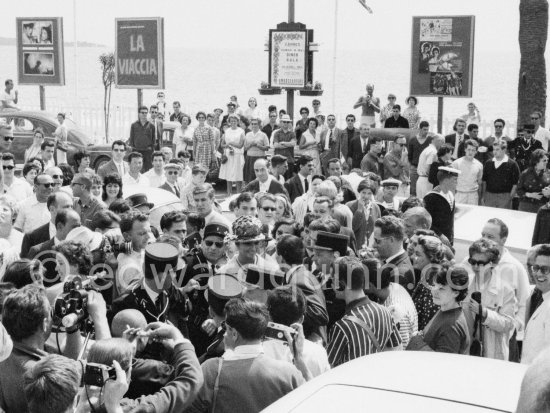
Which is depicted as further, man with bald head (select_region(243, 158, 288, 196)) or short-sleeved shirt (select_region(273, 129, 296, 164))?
short-sleeved shirt (select_region(273, 129, 296, 164))

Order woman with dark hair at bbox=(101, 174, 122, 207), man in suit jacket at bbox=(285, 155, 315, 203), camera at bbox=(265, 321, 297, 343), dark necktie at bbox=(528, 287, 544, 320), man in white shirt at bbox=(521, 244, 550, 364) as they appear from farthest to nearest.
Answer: man in suit jacket at bbox=(285, 155, 315, 203), woman with dark hair at bbox=(101, 174, 122, 207), dark necktie at bbox=(528, 287, 544, 320), man in white shirt at bbox=(521, 244, 550, 364), camera at bbox=(265, 321, 297, 343)

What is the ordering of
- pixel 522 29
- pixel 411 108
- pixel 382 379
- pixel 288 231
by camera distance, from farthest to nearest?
pixel 411 108 → pixel 522 29 → pixel 288 231 → pixel 382 379

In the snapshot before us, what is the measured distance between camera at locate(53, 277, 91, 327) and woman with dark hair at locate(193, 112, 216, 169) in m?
12.8

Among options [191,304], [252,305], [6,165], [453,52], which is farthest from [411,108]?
[252,305]

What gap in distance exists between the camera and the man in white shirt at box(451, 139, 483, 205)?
40.8 ft

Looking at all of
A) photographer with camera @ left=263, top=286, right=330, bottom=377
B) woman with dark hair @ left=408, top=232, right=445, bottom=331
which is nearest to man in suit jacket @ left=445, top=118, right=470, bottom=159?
woman with dark hair @ left=408, top=232, right=445, bottom=331

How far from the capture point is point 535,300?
5.93m

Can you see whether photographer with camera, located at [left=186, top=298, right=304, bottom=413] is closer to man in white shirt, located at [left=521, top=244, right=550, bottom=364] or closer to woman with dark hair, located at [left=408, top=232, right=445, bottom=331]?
man in white shirt, located at [left=521, top=244, right=550, bottom=364]

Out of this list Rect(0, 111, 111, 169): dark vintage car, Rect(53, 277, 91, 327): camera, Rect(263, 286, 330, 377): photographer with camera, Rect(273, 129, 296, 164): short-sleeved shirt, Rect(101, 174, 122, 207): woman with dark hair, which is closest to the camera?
Rect(53, 277, 91, 327): camera

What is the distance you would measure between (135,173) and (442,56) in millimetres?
9919

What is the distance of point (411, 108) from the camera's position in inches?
785

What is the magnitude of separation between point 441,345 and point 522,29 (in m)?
14.5

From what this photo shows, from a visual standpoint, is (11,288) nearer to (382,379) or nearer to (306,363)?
(306,363)

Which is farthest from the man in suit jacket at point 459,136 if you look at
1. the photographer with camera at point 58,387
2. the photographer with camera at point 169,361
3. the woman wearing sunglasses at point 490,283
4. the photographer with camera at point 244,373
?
the photographer with camera at point 58,387
